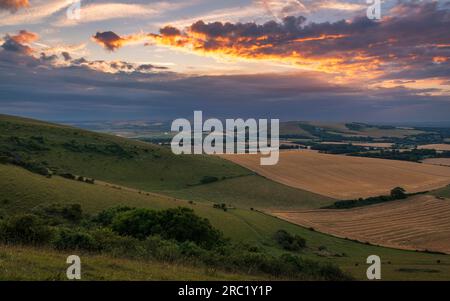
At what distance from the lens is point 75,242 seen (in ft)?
67.3

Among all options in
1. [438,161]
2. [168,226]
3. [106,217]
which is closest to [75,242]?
[168,226]

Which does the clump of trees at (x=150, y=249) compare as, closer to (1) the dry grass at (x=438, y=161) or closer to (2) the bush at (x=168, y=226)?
(2) the bush at (x=168, y=226)

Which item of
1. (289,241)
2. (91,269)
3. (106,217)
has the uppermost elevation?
(91,269)

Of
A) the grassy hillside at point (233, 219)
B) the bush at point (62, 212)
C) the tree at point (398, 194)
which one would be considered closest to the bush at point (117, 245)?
the bush at point (62, 212)

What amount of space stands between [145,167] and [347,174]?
189 ft

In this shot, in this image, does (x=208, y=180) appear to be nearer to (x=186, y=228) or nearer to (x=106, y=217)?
(x=106, y=217)

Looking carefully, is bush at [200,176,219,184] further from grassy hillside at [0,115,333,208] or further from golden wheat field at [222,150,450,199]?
golden wheat field at [222,150,450,199]

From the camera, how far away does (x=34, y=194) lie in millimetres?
50719

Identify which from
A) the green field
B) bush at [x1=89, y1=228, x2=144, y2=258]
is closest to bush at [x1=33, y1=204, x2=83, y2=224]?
the green field

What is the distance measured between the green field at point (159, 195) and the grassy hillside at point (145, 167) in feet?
0.77

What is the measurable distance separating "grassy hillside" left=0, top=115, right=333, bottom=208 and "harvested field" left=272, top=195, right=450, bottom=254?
11.4 meters

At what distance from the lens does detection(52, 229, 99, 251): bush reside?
19855 millimetres
